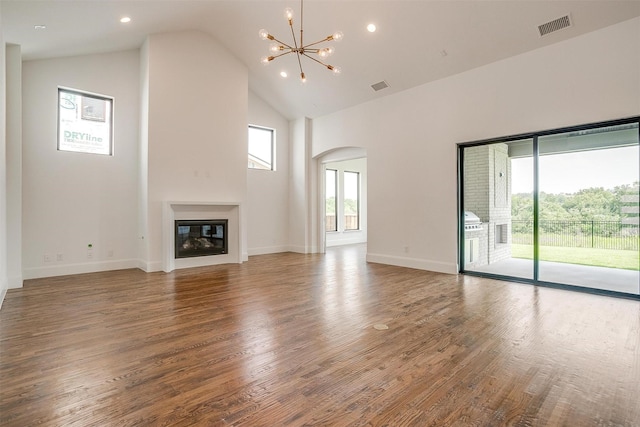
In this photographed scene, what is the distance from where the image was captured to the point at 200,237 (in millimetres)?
6516

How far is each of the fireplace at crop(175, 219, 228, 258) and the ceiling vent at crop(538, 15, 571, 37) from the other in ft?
20.1

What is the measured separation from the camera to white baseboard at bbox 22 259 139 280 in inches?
205

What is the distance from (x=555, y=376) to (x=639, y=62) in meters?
4.10

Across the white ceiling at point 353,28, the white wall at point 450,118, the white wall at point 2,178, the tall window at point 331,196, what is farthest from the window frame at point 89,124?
the tall window at point 331,196

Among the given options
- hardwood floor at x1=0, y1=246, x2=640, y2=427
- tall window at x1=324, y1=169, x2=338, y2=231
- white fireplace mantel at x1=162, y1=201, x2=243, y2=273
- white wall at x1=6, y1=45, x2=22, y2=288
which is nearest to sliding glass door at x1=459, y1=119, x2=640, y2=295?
hardwood floor at x1=0, y1=246, x2=640, y2=427

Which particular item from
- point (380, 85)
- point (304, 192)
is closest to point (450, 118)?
point (380, 85)

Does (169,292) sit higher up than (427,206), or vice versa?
(427,206)

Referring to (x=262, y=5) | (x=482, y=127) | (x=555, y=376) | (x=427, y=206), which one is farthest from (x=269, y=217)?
(x=555, y=376)

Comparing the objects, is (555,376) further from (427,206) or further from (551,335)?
(427,206)

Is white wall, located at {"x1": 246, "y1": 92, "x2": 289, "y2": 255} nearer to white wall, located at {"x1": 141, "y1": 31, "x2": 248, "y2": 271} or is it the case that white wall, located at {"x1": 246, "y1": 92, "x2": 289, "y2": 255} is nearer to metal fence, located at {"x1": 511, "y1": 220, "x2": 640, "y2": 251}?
white wall, located at {"x1": 141, "y1": 31, "x2": 248, "y2": 271}

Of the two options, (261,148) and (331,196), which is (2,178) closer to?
(261,148)

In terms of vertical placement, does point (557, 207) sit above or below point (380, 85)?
below

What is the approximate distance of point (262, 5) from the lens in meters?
5.25

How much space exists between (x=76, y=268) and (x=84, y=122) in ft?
8.45
